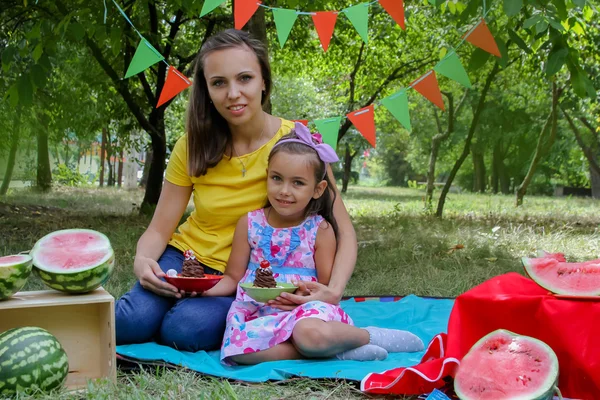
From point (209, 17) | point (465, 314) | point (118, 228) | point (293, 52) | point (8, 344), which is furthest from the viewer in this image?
point (293, 52)

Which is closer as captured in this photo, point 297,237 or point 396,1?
point 297,237

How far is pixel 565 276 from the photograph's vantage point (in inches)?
89.7

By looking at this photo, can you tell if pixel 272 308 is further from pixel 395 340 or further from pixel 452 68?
pixel 452 68

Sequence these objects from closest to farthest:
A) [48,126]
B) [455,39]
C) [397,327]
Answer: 1. [397,327]
2. [455,39]
3. [48,126]

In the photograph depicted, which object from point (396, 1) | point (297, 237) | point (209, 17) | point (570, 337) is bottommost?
point (570, 337)

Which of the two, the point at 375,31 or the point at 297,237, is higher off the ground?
the point at 375,31

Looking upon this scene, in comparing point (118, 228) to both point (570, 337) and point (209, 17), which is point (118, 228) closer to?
point (209, 17)

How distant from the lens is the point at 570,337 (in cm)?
213

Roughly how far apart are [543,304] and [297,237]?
43.0 inches

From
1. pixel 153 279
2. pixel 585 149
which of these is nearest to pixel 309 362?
pixel 153 279

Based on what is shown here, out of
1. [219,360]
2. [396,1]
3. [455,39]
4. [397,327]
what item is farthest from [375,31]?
[219,360]

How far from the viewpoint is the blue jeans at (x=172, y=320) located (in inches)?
107

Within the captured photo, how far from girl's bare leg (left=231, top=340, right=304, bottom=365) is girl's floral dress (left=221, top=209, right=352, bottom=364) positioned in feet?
0.07

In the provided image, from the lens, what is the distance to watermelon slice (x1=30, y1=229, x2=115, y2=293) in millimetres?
2230
